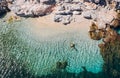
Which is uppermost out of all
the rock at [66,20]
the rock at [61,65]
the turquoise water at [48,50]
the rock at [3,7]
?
the rock at [3,7]

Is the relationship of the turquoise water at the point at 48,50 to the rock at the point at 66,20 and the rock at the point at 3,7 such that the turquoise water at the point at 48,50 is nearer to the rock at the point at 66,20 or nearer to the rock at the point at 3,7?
the rock at the point at 66,20

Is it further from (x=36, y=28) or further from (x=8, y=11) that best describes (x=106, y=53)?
(x=8, y=11)

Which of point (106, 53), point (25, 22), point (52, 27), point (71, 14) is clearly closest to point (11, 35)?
point (25, 22)

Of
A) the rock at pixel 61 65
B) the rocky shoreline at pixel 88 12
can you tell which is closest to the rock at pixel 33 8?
the rocky shoreline at pixel 88 12

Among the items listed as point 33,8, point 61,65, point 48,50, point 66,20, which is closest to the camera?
point 61,65

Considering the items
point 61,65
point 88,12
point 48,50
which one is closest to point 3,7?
point 48,50

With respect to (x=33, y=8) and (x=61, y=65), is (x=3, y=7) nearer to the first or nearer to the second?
(x=33, y=8)

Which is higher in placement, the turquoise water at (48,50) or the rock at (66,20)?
the rock at (66,20)

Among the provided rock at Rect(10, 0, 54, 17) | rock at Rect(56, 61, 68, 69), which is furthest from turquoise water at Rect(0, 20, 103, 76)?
rock at Rect(10, 0, 54, 17)

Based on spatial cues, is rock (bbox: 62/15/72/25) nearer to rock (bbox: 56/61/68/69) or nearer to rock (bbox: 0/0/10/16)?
rock (bbox: 56/61/68/69)
